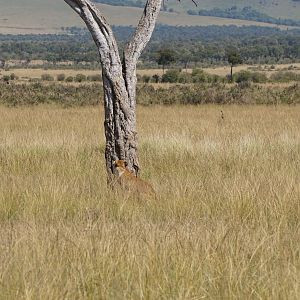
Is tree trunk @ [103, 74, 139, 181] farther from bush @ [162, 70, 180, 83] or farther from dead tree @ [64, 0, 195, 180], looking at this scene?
bush @ [162, 70, 180, 83]

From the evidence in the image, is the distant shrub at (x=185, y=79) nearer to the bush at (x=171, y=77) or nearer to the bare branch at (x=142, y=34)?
the bush at (x=171, y=77)

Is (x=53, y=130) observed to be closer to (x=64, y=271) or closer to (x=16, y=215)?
(x=16, y=215)

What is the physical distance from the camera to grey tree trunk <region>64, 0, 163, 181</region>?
724 centimetres

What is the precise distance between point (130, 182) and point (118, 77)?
1.15m

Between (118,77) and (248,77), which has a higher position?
(118,77)

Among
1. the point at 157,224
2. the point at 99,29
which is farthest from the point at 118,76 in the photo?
the point at 157,224

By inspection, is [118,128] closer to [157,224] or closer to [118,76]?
[118,76]

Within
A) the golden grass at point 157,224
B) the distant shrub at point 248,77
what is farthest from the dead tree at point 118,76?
the distant shrub at point 248,77

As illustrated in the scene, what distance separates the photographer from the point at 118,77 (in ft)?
23.9

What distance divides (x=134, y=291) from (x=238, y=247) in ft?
2.77

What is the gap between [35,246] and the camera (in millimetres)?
4348

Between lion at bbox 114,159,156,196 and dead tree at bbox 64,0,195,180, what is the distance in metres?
0.17

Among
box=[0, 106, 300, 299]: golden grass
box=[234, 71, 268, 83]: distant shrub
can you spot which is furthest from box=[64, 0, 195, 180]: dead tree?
box=[234, 71, 268, 83]: distant shrub

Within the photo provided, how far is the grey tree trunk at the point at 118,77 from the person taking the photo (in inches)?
285
